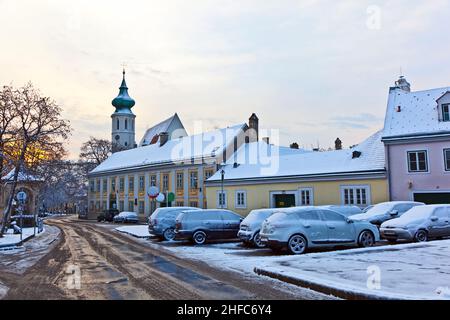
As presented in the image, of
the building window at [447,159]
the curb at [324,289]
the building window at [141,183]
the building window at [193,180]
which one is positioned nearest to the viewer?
the curb at [324,289]

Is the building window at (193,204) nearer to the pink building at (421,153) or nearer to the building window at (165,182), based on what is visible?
the building window at (165,182)

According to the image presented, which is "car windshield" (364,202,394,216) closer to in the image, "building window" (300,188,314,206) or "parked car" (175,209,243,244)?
"parked car" (175,209,243,244)

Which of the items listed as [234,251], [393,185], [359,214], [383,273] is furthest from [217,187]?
[383,273]

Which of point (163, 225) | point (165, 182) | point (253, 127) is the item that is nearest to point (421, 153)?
point (163, 225)

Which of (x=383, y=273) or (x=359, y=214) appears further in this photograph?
(x=359, y=214)

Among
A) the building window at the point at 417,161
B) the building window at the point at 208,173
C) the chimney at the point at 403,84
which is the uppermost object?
the chimney at the point at 403,84

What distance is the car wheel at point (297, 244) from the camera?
14.2 metres

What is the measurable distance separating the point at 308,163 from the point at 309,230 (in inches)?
786

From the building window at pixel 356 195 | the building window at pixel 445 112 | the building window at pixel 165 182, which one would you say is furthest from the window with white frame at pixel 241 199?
the building window at pixel 445 112

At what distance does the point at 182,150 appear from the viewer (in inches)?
2016
